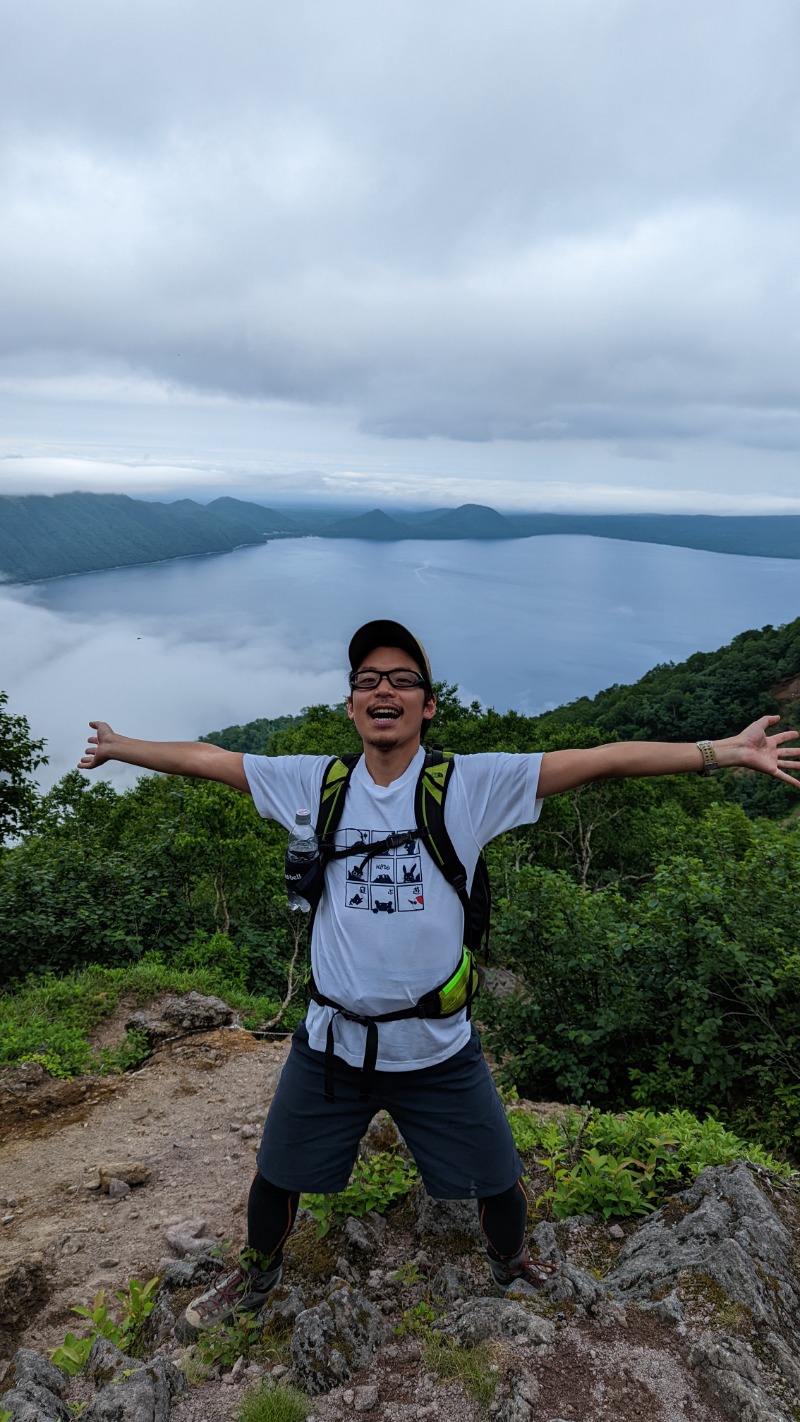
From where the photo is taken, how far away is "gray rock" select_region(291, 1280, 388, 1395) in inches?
108

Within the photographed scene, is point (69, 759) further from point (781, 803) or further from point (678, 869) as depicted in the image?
point (678, 869)

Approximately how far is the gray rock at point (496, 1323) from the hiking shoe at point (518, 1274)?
0.35ft

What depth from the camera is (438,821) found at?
2785 mm

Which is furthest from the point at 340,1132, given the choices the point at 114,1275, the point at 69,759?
the point at 69,759

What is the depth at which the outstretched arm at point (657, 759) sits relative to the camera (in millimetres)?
2785

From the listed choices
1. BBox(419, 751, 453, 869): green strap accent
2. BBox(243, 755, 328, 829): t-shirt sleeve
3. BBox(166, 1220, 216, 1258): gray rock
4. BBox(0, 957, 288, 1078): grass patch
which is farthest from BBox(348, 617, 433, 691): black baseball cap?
BBox(0, 957, 288, 1078): grass patch

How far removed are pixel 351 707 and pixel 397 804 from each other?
44 cm

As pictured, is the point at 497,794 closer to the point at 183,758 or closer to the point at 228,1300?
the point at 183,758

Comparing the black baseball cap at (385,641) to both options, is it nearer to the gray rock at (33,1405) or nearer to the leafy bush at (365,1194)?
the leafy bush at (365,1194)

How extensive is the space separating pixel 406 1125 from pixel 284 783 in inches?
55.6

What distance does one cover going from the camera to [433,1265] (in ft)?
Result: 11.1

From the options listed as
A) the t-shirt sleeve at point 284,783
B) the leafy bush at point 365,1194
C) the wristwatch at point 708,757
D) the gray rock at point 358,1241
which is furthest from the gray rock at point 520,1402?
the wristwatch at point 708,757

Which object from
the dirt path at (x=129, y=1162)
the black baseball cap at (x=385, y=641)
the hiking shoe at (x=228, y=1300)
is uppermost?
the black baseball cap at (x=385, y=641)

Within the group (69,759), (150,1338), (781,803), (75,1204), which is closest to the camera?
(150,1338)
